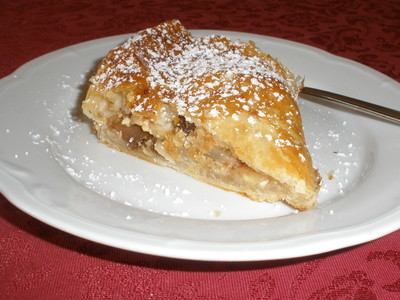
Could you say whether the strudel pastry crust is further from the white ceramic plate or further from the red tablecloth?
the red tablecloth

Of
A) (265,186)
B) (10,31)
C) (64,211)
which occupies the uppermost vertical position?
(64,211)

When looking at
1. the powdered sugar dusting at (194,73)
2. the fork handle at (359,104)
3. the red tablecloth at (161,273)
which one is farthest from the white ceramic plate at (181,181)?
the powdered sugar dusting at (194,73)

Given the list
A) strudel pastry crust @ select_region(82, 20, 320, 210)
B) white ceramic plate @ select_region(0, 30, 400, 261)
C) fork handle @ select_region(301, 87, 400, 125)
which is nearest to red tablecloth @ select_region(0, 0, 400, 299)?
white ceramic plate @ select_region(0, 30, 400, 261)

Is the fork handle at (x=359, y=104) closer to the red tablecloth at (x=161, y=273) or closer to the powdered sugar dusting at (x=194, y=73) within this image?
the powdered sugar dusting at (x=194, y=73)

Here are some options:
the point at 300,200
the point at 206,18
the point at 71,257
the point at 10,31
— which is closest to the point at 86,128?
the point at 71,257

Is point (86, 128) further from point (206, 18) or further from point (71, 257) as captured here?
point (206, 18)

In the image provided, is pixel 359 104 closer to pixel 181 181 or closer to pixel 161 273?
pixel 181 181
